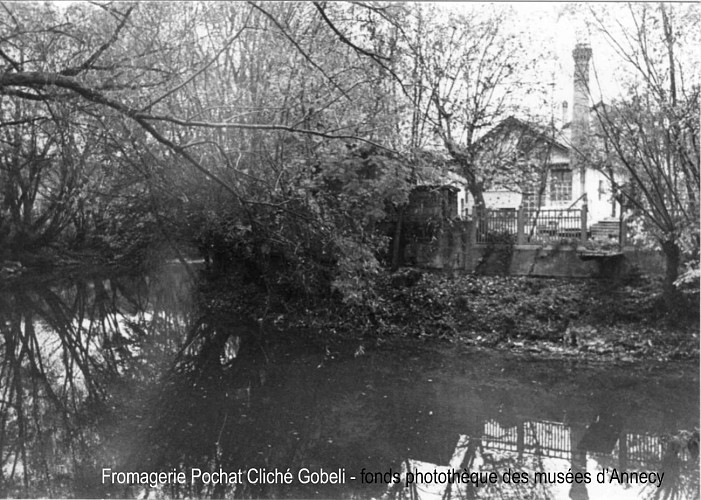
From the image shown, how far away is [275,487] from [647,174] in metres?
5.69

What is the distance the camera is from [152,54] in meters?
5.25

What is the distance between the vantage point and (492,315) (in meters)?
7.97

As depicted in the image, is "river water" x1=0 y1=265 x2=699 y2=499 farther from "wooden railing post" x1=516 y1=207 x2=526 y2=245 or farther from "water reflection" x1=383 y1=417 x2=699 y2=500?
"wooden railing post" x1=516 y1=207 x2=526 y2=245

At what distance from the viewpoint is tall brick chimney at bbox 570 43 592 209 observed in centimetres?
732

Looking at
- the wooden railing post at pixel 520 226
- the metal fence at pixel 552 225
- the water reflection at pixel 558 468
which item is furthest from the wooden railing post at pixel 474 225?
the water reflection at pixel 558 468

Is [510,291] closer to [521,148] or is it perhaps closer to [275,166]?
[521,148]

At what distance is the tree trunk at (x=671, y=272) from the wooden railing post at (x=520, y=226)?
2.87 meters

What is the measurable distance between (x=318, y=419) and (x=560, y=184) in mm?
6776

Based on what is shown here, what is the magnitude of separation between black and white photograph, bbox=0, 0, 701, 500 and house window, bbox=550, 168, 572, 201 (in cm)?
7

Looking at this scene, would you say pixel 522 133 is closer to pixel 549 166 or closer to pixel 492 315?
pixel 549 166

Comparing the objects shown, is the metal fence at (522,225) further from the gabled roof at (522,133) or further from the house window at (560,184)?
the gabled roof at (522,133)

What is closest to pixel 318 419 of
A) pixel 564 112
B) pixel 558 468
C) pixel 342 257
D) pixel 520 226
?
pixel 558 468

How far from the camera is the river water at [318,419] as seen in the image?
3.41 meters

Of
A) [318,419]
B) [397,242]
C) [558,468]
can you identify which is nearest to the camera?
[558,468]
